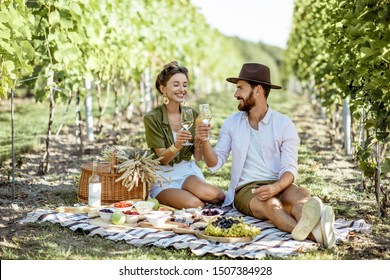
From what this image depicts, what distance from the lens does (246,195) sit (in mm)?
4781

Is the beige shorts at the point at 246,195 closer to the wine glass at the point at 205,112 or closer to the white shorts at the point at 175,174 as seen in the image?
the white shorts at the point at 175,174

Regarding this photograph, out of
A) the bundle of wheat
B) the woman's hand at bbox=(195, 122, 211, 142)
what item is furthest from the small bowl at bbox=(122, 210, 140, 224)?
the woman's hand at bbox=(195, 122, 211, 142)

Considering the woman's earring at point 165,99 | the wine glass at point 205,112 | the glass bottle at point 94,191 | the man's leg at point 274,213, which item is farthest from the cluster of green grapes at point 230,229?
the woman's earring at point 165,99

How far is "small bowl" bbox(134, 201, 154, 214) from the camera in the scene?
4.86 meters

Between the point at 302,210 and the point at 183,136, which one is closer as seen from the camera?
the point at 302,210

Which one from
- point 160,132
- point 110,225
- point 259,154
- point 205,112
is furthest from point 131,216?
point 259,154

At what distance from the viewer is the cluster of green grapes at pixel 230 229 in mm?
4191

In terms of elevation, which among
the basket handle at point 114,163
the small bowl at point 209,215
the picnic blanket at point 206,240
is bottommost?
the picnic blanket at point 206,240

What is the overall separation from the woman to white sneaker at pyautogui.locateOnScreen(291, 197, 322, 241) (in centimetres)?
124

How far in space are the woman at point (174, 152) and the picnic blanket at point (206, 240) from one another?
0.50 metres

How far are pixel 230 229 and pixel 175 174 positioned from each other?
4.24 ft

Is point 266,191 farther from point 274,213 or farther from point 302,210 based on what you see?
point 302,210

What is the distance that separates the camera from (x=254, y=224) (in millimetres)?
4645

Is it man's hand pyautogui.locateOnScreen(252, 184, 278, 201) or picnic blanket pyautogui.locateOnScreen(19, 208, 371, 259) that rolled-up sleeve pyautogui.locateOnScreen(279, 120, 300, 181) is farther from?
picnic blanket pyautogui.locateOnScreen(19, 208, 371, 259)
